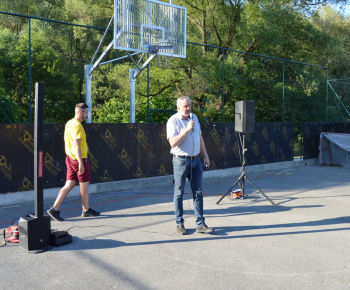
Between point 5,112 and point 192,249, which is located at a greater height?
point 5,112

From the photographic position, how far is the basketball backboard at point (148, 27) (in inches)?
423

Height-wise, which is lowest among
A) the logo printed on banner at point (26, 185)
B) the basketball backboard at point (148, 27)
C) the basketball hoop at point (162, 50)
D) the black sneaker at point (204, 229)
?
the black sneaker at point (204, 229)

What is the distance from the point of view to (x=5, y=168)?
7.96m

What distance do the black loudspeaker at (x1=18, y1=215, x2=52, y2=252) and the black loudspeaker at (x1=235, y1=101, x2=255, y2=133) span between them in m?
5.17

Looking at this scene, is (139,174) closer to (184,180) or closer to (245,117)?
(245,117)

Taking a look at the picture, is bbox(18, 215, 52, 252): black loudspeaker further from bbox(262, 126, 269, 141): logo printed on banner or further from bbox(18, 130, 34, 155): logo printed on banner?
bbox(262, 126, 269, 141): logo printed on banner

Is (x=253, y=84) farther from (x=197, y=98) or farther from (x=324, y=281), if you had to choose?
(x=324, y=281)

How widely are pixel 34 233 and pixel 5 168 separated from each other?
342 cm

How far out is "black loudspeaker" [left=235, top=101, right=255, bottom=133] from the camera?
8.93 m

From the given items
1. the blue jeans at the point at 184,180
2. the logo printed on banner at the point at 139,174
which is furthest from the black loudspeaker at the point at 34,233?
the logo printed on banner at the point at 139,174

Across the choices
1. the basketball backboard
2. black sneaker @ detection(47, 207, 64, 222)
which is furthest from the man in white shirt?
the basketball backboard

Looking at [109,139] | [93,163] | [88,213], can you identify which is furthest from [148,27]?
[88,213]

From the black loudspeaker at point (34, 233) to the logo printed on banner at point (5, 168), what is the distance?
3.16 meters

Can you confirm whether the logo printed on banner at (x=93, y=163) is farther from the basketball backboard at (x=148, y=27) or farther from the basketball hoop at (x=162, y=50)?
the basketball hoop at (x=162, y=50)
